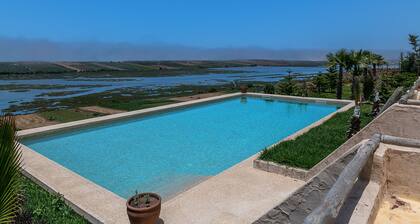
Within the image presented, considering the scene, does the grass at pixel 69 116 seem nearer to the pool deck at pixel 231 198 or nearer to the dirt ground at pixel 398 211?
the pool deck at pixel 231 198

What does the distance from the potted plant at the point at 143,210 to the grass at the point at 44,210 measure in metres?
1.14

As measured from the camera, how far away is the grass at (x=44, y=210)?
4.85 metres

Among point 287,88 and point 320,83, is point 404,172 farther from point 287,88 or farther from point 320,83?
point 320,83

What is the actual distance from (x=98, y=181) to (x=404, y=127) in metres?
6.42

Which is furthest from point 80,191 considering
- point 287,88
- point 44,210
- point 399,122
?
point 287,88

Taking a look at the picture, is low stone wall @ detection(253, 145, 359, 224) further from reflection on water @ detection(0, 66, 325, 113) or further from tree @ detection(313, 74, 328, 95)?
reflection on water @ detection(0, 66, 325, 113)

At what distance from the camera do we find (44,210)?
16.7 feet

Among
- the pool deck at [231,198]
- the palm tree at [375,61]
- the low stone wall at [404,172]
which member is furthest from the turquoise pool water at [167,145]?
the palm tree at [375,61]

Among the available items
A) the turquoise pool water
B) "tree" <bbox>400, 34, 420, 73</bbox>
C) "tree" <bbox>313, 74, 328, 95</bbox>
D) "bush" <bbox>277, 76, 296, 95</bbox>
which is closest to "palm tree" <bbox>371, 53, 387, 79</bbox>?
"tree" <bbox>313, 74, 328, 95</bbox>

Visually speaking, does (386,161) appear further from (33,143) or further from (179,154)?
(33,143)

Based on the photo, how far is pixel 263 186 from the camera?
6047 mm

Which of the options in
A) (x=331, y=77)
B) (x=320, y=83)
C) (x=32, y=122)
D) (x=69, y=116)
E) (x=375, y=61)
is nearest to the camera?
(x=32, y=122)

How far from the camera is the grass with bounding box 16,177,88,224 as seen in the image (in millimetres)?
4848

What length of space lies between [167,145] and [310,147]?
4677mm
